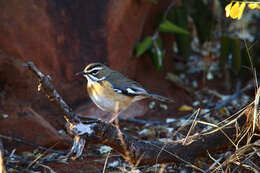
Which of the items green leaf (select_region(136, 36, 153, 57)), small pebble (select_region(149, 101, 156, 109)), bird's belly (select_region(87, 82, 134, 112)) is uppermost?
green leaf (select_region(136, 36, 153, 57))

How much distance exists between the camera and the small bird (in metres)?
6.07

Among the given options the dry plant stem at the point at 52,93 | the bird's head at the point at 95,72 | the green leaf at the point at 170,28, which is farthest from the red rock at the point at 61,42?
the dry plant stem at the point at 52,93

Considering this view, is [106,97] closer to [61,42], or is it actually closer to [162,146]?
[162,146]

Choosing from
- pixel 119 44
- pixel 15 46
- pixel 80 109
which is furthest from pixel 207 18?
pixel 15 46

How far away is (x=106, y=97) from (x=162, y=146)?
124 cm

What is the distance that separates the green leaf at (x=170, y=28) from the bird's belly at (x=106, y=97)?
6.62 ft

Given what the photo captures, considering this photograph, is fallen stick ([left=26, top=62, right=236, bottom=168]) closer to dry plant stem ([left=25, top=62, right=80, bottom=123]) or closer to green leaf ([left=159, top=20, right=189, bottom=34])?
dry plant stem ([left=25, top=62, right=80, bottom=123])

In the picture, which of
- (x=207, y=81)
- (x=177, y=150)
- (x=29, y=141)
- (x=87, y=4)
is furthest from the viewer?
(x=207, y=81)

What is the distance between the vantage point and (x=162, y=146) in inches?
206

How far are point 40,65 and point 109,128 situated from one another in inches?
94.1

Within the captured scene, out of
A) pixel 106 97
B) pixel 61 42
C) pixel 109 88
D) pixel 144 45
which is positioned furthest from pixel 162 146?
pixel 144 45

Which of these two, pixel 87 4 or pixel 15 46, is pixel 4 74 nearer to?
pixel 15 46

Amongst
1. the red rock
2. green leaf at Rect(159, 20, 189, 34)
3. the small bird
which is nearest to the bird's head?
the small bird

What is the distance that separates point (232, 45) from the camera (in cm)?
808
